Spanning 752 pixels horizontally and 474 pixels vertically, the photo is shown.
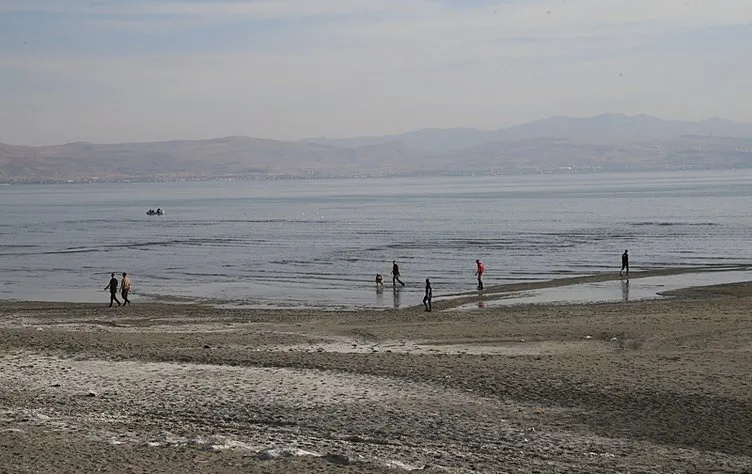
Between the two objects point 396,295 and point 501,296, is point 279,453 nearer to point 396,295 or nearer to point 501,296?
point 501,296

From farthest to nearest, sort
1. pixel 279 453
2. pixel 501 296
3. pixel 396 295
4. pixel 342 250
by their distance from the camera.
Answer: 1. pixel 342 250
2. pixel 396 295
3. pixel 501 296
4. pixel 279 453

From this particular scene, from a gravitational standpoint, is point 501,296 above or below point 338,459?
below

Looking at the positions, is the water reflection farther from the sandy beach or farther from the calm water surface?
the sandy beach

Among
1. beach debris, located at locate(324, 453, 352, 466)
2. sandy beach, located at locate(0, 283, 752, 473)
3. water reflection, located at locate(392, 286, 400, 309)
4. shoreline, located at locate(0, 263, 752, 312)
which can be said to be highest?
beach debris, located at locate(324, 453, 352, 466)

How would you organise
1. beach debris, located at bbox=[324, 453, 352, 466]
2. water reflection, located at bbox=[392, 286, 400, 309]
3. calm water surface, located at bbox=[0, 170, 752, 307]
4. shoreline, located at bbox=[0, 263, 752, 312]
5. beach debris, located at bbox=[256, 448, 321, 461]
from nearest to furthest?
beach debris, located at bbox=[324, 453, 352, 466] → beach debris, located at bbox=[256, 448, 321, 461] → shoreline, located at bbox=[0, 263, 752, 312] → water reflection, located at bbox=[392, 286, 400, 309] → calm water surface, located at bbox=[0, 170, 752, 307]

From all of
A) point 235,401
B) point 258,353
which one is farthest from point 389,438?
point 258,353

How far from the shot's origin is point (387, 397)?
17438 millimetres

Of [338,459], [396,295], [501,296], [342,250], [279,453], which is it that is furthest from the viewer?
[342,250]

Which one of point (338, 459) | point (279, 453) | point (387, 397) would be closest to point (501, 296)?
point (387, 397)

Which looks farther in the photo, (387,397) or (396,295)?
(396,295)

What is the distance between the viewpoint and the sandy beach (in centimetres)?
1340

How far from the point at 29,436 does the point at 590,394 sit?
9323mm

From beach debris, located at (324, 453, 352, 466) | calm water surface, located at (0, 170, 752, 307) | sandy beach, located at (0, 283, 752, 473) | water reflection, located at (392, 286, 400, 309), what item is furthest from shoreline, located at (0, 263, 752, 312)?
beach debris, located at (324, 453, 352, 466)

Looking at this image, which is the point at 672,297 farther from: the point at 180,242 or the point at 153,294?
the point at 180,242
